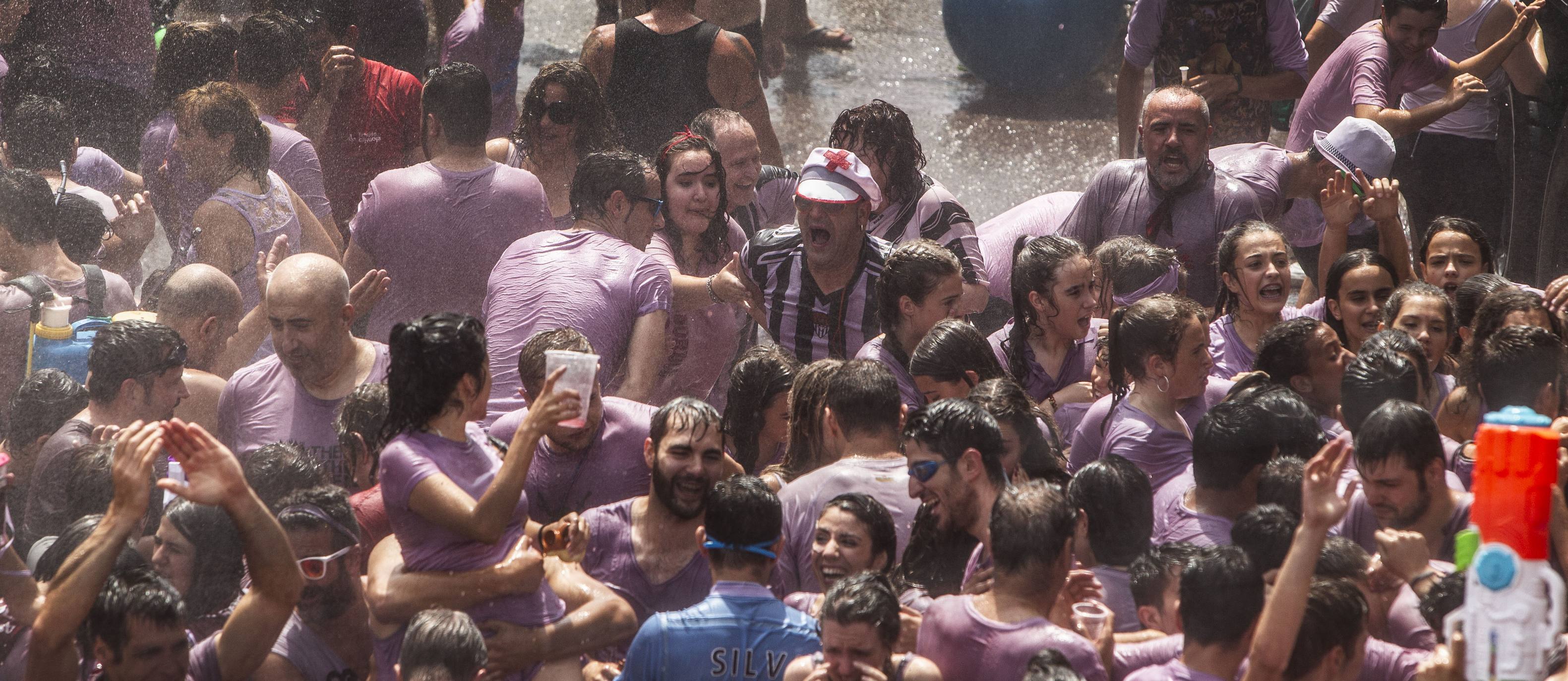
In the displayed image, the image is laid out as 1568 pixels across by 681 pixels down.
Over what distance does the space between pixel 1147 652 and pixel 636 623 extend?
1235mm

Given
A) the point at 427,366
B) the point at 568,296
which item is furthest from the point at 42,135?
the point at 427,366

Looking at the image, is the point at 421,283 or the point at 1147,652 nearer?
the point at 1147,652

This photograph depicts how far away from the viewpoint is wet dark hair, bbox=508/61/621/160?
6.18 metres

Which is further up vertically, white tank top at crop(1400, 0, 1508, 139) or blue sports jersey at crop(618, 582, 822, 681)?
white tank top at crop(1400, 0, 1508, 139)

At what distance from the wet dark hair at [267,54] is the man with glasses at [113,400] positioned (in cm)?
174

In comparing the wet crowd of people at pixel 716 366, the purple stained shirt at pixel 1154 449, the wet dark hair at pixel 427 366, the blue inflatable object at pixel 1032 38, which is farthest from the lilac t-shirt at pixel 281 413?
the blue inflatable object at pixel 1032 38

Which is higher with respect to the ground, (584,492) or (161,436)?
(161,436)

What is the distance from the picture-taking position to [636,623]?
12.6 ft

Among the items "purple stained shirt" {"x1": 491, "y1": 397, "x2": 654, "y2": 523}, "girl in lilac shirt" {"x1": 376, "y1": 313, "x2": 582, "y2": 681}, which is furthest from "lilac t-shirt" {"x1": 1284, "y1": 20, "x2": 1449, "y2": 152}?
"girl in lilac shirt" {"x1": 376, "y1": 313, "x2": 582, "y2": 681}

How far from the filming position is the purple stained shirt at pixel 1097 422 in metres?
4.60

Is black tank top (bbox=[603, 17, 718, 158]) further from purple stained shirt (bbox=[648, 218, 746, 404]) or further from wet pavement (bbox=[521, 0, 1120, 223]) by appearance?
wet pavement (bbox=[521, 0, 1120, 223])

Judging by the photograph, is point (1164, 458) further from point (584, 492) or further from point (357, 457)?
point (357, 457)

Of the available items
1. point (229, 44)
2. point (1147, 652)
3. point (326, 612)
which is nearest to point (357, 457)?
point (326, 612)

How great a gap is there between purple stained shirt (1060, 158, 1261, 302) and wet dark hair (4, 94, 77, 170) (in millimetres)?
4087
